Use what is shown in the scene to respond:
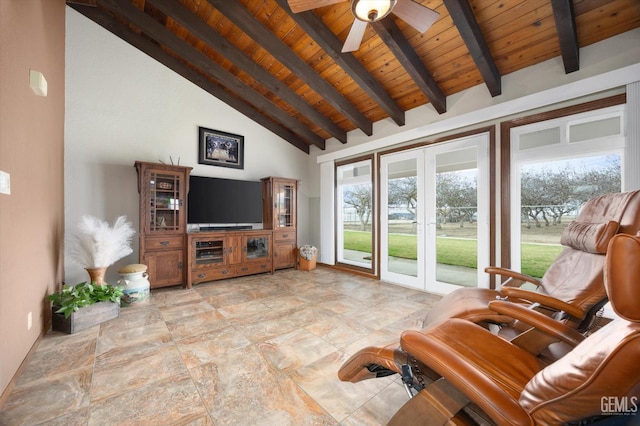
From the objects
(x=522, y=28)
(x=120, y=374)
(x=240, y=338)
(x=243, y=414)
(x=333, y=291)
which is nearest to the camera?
(x=243, y=414)

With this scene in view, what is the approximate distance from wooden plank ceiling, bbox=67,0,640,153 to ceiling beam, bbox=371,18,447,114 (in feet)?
0.04

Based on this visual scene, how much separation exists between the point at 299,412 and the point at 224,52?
4122 millimetres

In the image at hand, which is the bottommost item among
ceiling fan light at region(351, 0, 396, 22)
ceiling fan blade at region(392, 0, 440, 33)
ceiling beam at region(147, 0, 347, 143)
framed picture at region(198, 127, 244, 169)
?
framed picture at region(198, 127, 244, 169)

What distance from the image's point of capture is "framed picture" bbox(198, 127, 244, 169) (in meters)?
4.42

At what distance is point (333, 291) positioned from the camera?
3.70 m

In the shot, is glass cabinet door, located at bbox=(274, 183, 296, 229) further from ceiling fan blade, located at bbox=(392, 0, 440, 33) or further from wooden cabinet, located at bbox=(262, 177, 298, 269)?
ceiling fan blade, located at bbox=(392, 0, 440, 33)

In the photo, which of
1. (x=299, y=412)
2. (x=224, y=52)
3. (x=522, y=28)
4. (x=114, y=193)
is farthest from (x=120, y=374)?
(x=522, y=28)

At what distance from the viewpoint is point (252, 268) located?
4.51m

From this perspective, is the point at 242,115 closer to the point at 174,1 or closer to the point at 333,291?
the point at 174,1

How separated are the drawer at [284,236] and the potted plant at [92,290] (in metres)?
2.32

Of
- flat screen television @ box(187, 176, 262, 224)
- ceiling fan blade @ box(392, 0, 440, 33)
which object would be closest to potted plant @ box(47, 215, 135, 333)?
flat screen television @ box(187, 176, 262, 224)

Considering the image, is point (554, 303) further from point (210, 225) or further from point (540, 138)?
Result: point (210, 225)

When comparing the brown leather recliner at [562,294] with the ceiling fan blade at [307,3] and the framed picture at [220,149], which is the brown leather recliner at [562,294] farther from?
the framed picture at [220,149]

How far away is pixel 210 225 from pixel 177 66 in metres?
2.71
